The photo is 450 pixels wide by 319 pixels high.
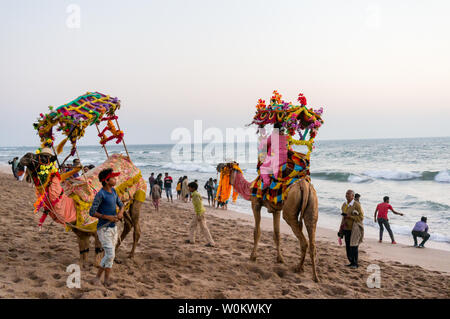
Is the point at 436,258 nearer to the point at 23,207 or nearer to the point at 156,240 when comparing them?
the point at 156,240

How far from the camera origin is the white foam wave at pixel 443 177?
3072 cm

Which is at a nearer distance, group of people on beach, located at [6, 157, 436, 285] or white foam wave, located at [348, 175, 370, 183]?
group of people on beach, located at [6, 157, 436, 285]

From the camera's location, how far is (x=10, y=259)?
6418 mm

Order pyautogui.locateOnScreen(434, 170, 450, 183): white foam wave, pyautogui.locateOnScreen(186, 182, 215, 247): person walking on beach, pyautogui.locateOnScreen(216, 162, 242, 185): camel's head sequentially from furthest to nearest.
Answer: pyautogui.locateOnScreen(434, 170, 450, 183): white foam wave < pyautogui.locateOnScreen(186, 182, 215, 247): person walking on beach < pyautogui.locateOnScreen(216, 162, 242, 185): camel's head

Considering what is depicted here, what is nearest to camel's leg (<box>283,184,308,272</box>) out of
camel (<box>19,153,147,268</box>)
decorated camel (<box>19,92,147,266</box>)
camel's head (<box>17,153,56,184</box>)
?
camel (<box>19,153,147,268</box>)

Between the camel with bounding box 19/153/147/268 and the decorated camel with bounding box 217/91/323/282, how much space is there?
8.85 feet

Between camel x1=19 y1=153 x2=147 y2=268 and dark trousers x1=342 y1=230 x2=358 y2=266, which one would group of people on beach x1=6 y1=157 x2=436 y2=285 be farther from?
camel x1=19 y1=153 x2=147 y2=268

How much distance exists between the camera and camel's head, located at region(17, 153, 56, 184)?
5797mm

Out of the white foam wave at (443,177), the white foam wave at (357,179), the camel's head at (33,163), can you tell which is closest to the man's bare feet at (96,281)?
the camel's head at (33,163)

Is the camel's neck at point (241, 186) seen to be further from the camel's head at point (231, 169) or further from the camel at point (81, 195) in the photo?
the camel at point (81, 195)

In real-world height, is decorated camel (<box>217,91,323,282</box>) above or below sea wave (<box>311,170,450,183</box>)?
above

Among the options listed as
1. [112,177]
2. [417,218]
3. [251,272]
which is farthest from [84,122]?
[417,218]

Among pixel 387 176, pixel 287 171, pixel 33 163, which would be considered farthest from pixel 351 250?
pixel 387 176

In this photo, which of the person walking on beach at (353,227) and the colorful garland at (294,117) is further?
the person walking on beach at (353,227)
